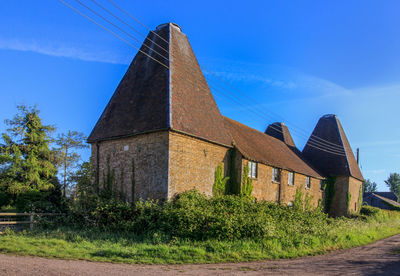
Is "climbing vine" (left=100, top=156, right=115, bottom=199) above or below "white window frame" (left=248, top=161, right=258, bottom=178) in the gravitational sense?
below

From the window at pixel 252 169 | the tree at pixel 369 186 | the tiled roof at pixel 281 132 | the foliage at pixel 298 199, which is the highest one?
the tiled roof at pixel 281 132

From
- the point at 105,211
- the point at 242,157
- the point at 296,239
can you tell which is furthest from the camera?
the point at 242,157

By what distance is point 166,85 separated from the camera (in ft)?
58.6

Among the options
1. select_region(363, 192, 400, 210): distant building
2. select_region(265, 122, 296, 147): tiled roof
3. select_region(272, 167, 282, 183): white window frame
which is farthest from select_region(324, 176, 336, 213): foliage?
select_region(363, 192, 400, 210): distant building

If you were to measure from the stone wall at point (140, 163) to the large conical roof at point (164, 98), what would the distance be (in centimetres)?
54

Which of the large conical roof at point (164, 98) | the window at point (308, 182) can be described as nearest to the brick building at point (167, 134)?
the large conical roof at point (164, 98)

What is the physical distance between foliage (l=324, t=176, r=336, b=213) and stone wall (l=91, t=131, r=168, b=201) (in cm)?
2290

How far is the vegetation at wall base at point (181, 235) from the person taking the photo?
411 inches

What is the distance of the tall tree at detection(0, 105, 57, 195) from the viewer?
28.7 m

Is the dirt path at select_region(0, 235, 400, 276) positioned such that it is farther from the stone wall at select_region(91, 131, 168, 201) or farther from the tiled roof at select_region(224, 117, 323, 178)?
the tiled roof at select_region(224, 117, 323, 178)

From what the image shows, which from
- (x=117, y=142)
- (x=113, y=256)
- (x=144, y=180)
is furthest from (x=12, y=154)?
(x=113, y=256)

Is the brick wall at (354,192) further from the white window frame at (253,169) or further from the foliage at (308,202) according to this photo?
the white window frame at (253,169)

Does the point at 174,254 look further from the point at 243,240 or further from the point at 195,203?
the point at 195,203

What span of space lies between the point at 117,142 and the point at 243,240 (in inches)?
394
